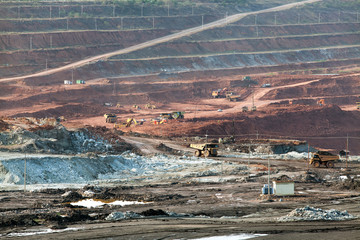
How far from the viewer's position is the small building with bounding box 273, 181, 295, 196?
131 ft

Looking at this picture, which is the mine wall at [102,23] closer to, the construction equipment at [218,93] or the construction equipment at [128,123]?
the construction equipment at [218,93]

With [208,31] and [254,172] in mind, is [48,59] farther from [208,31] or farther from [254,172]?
[254,172]

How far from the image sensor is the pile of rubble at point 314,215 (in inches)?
1230

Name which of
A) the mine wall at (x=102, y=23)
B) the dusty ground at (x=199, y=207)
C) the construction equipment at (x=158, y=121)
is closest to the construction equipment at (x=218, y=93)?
the construction equipment at (x=158, y=121)

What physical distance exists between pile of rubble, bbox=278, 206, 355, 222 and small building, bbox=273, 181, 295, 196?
304 inches

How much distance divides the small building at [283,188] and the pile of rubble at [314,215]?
773cm

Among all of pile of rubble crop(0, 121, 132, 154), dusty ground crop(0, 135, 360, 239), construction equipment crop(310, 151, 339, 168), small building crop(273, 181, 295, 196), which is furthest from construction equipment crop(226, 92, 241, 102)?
small building crop(273, 181, 295, 196)

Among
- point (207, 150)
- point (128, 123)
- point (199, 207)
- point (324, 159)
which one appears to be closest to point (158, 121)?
point (128, 123)

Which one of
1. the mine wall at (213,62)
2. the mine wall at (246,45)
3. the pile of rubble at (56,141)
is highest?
the mine wall at (246,45)

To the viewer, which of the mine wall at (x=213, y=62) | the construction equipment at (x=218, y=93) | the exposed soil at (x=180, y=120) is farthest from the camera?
the mine wall at (x=213, y=62)

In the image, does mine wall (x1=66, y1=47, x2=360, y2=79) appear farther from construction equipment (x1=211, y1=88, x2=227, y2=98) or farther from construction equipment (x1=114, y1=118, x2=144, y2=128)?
construction equipment (x1=114, y1=118, x2=144, y2=128)

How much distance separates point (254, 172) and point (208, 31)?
340ft

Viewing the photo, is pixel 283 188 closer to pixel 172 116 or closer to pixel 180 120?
pixel 180 120

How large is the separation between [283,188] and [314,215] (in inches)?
341
